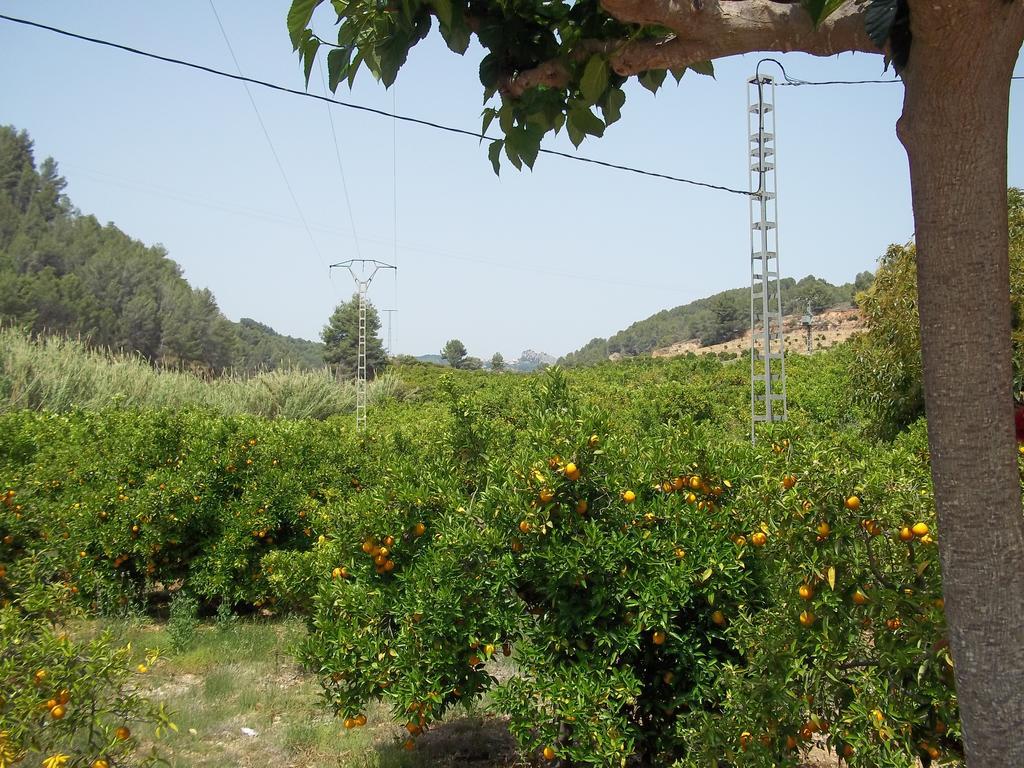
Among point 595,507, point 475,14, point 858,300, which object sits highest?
point 858,300

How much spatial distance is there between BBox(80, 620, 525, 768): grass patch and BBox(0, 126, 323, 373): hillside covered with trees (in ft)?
112

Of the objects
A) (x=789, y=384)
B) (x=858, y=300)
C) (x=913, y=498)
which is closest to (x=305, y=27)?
(x=913, y=498)

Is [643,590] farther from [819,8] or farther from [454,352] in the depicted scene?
[454,352]

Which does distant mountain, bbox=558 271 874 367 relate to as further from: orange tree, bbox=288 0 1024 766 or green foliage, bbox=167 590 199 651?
orange tree, bbox=288 0 1024 766

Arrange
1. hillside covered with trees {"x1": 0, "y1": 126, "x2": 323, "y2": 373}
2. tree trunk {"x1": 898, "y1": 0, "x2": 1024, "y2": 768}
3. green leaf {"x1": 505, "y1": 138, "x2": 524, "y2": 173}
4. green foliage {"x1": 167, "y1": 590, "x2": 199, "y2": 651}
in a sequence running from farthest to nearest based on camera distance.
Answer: hillside covered with trees {"x1": 0, "y1": 126, "x2": 323, "y2": 373} < green foliage {"x1": 167, "y1": 590, "x2": 199, "y2": 651} < green leaf {"x1": 505, "y1": 138, "x2": 524, "y2": 173} < tree trunk {"x1": 898, "y1": 0, "x2": 1024, "y2": 768}

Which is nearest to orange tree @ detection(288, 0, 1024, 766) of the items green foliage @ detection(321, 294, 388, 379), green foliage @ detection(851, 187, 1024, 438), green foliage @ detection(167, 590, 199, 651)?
green foliage @ detection(167, 590, 199, 651)

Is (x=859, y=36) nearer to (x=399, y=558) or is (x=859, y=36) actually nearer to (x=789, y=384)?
(x=399, y=558)

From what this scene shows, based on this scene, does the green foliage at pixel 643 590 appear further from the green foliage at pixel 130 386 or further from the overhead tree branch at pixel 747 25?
the green foliage at pixel 130 386

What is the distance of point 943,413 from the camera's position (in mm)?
1275

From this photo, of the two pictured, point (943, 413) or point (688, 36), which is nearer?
point (943, 413)

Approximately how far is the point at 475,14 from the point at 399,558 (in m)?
2.40

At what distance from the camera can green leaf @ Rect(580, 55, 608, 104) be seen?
1.86 meters

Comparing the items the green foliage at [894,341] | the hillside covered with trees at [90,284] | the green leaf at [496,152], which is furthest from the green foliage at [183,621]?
the hillside covered with trees at [90,284]

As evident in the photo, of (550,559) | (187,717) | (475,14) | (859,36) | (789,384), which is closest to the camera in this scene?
(859,36)
